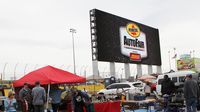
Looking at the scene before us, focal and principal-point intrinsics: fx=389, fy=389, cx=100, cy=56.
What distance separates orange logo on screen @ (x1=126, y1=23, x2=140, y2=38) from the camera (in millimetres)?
38713

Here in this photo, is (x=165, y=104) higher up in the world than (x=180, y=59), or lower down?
lower down

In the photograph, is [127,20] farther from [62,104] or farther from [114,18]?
[62,104]

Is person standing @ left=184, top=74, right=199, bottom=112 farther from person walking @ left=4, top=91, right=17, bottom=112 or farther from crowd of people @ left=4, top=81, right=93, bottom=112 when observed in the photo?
person walking @ left=4, top=91, right=17, bottom=112

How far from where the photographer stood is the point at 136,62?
39188mm

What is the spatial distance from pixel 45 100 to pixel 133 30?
25.5 metres

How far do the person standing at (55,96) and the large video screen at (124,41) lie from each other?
16.3 metres

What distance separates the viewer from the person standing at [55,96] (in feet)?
52.7

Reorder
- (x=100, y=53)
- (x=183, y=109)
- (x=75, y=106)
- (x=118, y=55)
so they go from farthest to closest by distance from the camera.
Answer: (x=118, y=55)
(x=100, y=53)
(x=183, y=109)
(x=75, y=106)

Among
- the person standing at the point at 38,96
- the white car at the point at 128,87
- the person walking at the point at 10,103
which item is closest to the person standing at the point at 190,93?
the person standing at the point at 38,96

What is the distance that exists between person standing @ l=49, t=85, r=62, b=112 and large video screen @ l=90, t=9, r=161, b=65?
53.3 feet

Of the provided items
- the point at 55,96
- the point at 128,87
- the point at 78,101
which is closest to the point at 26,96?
the point at 55,96

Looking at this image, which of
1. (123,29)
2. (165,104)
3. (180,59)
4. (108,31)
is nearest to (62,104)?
(165,104)

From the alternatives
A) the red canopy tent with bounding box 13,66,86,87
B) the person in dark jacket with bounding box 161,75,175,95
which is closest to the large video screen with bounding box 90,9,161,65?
the person in dark jacket with bounding box 161,75,175,95

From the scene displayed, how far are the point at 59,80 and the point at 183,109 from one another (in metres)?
5.30
